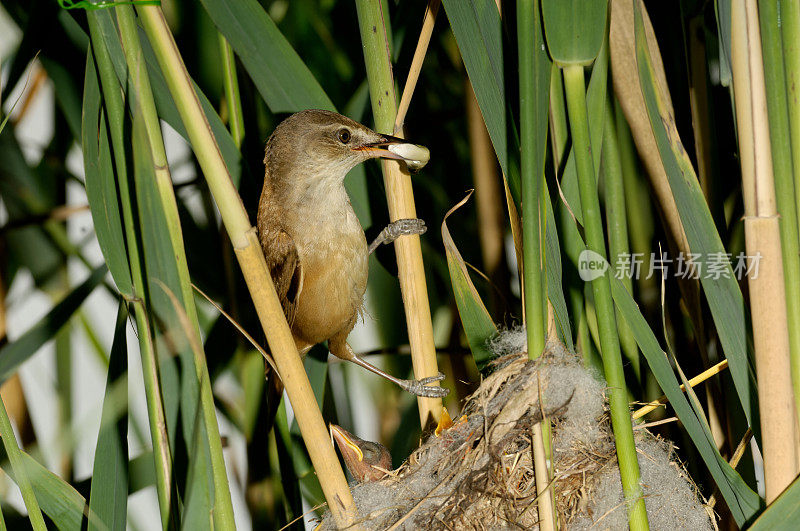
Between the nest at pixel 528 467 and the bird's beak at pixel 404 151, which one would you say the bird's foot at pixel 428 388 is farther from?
the bird's beak at pixel 404 151

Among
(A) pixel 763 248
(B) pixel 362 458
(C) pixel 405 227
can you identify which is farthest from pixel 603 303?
(B) pixel 362 458

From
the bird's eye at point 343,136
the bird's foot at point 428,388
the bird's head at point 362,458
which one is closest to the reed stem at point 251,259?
the bird's foot at point 428,388

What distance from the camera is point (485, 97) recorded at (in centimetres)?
79

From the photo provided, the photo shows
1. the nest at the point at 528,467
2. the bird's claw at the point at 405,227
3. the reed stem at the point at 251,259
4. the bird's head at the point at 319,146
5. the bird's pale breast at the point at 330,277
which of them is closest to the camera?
the reed stem at the point at 251,259

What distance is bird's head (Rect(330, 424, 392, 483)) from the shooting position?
45.3 inches

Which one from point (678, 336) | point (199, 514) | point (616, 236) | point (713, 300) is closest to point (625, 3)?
point (616, 236)

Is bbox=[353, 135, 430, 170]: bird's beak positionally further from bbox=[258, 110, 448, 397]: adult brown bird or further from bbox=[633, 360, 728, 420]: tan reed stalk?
bbox=[633, 360, 728, 420]: tan reed stalk

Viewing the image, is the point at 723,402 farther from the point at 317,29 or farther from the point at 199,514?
the point at 317,29

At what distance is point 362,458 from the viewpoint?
3.81ft

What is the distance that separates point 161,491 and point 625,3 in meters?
0.99

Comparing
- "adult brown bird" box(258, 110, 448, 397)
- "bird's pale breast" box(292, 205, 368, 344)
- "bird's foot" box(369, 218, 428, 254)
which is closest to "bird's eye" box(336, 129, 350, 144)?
"adult brown bird" box(258, 110, 448, 397)

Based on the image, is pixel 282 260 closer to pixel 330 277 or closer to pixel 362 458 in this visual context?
pixel 330 277

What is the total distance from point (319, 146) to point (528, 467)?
0.69 meters

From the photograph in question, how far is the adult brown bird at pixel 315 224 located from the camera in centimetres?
117
